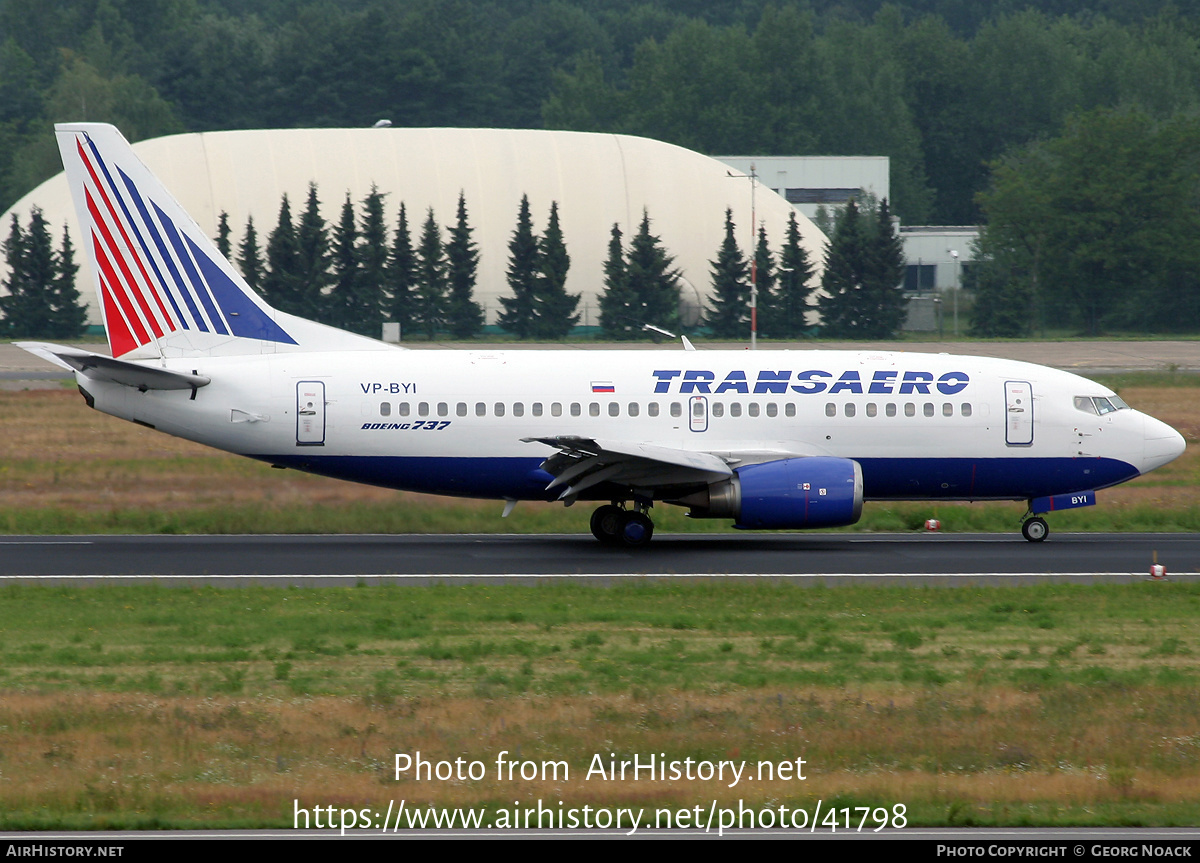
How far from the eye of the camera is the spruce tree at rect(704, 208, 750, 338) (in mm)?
80250

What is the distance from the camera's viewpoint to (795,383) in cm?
2636

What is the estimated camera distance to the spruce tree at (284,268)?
259ft

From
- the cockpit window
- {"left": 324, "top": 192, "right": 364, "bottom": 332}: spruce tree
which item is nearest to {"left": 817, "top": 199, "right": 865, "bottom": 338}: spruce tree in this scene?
{"left": 324, "top": 192, "right": 364, "bottom": 332}: spruce tree

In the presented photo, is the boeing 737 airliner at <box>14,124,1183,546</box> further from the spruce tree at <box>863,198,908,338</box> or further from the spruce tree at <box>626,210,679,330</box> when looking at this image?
the spruce tree at <box>863,198,908,338</box>

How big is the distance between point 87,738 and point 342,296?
70665 millimetres

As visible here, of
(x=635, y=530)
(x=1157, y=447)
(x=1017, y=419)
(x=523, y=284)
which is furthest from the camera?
(x=523, y=284)

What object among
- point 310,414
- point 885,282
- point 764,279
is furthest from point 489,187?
point 310,414

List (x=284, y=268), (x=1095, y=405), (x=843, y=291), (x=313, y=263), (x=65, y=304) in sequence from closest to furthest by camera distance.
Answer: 1. (x=1095, y=405)
2. (x=65, y=304)
3. (x=284, y=268)
4. (x=313, y=263)
5. (x=843, y=291)

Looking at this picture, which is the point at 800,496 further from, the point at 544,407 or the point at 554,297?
the point at 554,297

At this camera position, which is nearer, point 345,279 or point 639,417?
point 639,417

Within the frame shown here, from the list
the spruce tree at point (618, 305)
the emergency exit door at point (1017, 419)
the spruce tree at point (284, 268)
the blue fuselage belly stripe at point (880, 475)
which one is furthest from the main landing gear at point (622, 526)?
the spruce tree at point (284, 268)

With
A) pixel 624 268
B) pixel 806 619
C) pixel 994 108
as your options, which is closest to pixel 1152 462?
pixel 806 619

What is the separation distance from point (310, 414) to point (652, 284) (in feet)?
184

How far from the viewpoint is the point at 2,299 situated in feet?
256
